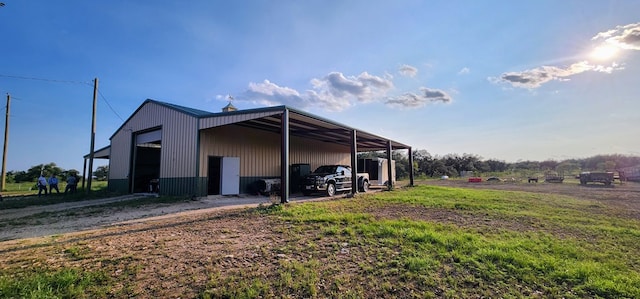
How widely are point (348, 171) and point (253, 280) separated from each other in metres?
12.7

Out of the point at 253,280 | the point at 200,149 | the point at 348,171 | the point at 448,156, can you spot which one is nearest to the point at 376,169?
the point at 348,171

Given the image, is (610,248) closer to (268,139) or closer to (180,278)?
(180,278)

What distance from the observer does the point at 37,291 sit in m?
3.35

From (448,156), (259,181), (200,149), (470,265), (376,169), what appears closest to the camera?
(470,265)

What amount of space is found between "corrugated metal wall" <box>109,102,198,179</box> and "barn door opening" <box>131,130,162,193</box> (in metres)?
0.41

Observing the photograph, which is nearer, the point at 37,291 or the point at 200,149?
the point at 37,291

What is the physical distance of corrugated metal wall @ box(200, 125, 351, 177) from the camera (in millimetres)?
13875

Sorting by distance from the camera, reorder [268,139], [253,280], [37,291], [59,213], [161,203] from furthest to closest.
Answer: [268,139]
[161,203]
[59,213]
[253,280]
[37,291]

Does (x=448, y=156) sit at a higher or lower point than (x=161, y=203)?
higher

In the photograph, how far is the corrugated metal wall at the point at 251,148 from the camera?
13.9 m

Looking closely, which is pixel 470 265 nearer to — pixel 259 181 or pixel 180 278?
pixel 180 278

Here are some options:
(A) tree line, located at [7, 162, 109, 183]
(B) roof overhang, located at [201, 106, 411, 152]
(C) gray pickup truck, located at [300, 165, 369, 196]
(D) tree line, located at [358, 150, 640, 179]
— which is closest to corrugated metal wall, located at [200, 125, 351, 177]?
(B) roof overhang, located at [201, 106, 411, 152]

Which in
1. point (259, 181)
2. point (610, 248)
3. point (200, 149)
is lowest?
point (610, 248)

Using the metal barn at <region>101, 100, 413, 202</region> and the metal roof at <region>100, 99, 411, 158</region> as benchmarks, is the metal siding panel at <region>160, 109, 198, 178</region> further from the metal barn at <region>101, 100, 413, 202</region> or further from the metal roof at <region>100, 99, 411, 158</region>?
the metal roof at <region>100, 99, 411, 158</region>
